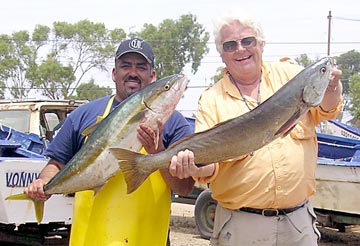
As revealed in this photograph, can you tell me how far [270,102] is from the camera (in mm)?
3074

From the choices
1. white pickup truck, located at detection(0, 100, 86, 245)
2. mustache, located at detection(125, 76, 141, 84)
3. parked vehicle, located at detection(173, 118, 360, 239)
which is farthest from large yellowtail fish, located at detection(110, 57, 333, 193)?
parked vehicle, located at detection(173, 118, 360, 239)

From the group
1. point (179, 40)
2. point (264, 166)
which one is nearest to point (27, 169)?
point (264, 166)

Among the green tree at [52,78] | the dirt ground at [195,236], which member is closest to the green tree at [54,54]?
the green tree at [52,78]

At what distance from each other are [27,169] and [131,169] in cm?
390

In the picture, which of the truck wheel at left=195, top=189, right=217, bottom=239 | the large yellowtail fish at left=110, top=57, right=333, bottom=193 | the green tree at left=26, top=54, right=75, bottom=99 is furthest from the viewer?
the green tree at left=26, top=54, right=75, bottom=99

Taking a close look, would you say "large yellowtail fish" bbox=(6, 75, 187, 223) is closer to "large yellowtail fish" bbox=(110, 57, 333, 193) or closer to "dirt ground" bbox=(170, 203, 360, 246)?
"large yellowtail fish" bbox=(110, 57, 333, 193)

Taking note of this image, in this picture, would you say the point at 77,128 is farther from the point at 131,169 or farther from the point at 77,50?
the point at 77,50

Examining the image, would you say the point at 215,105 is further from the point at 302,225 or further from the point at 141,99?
the point at 302,225

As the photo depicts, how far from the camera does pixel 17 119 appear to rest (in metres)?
9.39

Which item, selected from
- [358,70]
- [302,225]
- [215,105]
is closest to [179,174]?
[215,105]

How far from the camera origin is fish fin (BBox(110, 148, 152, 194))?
3.08 m

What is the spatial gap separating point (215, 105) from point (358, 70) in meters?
70.1

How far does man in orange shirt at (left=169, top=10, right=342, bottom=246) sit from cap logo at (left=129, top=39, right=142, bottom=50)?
1.46ft

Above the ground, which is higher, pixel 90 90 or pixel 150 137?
pixel 90 90
